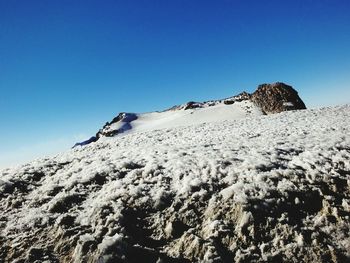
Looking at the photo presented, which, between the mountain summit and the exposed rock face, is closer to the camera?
the exposed rock face

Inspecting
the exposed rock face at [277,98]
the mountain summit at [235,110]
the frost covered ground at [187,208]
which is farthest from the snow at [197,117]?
the frost covered ground at [187,208]

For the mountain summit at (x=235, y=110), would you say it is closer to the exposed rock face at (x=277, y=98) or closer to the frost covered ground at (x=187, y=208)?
the exposed rock face at (x=277, y=98)

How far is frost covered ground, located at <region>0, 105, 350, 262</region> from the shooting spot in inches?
317

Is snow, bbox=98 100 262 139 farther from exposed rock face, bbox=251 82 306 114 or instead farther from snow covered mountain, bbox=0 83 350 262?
snow covered mountain, bbox=0 83 350 262

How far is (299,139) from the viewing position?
16.3 meters

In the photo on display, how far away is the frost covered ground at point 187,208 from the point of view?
8.06 metres

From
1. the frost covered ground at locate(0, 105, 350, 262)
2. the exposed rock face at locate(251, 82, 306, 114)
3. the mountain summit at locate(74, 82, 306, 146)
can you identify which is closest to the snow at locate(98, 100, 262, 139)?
the mountain summit at locate(74, 82, 306, 146)

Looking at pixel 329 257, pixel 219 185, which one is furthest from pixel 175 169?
pixel 329 257

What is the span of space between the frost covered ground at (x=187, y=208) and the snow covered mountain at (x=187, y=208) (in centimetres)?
3

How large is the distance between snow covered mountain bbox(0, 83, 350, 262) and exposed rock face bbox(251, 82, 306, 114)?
28468 mm

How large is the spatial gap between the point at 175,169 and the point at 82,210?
3.83m

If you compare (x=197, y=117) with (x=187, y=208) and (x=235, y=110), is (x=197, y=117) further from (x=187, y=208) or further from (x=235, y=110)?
(x=187, y=208)

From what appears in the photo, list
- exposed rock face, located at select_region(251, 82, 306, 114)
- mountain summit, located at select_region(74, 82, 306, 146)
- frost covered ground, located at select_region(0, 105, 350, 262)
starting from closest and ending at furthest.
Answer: frost covered ground, located at select_region(0, 105, 350, 262), exposed rock face, located at select_region(251, 82, 306, 114), mountain summit, located at select_region(74, 82, 306, 146)

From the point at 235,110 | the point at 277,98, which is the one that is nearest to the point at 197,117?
the point at 235,110
